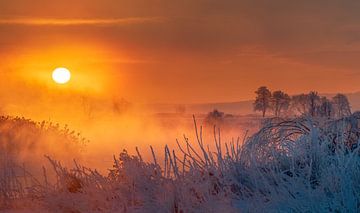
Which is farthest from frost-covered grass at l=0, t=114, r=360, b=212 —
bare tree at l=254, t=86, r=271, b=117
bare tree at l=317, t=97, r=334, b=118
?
bare tree at l=254, t=86, r=271, b=117

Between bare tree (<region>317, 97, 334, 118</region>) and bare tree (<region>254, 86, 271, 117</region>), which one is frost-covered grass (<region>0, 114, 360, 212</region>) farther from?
bare tree (<region>254, 86, 271, 117</region>)

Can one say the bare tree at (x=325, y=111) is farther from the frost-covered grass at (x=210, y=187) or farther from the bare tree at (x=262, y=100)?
the bare tree at (x=262, y=100)

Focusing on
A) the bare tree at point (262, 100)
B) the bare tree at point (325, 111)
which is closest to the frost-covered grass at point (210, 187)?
the bare tree at point (325, 111)

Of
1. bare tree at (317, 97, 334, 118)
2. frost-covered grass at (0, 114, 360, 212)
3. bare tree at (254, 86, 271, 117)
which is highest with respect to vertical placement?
bare tree at (254, 86, 271, 117)

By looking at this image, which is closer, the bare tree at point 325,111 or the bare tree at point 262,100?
the bare tree at point 325,111

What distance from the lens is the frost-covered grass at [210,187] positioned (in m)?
7.94

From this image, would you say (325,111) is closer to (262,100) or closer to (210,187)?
(210,187)

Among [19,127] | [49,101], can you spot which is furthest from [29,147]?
[49,101]

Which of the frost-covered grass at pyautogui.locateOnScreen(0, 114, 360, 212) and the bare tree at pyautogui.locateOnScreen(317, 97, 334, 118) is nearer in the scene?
the frost-covered grass at pyautogui.locateOnScreen(0, 114, 360, 212)

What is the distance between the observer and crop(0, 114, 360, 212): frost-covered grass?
794 cm

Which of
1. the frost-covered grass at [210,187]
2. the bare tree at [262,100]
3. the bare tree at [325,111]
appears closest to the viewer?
the frost-covered grass at [210,187]

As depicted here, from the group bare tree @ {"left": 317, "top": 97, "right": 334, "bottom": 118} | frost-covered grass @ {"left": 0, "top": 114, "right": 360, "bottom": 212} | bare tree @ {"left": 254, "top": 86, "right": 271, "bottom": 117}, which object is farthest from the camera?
bare tree @ {"left": 254, "top": 86, "right": 271, "bottom": 117}

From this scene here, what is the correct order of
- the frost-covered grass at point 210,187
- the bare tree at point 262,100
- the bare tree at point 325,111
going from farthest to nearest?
1. the bare tree at point 262,100
2. the bare tree at point 325,111
3. the frost-covered grass at point 210,187

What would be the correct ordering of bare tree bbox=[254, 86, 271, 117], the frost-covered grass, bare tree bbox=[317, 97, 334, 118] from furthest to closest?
bare tree bbox=[254, 86, 271, 117]
bare tree bbox=[317, 97, 334, 118]
the frost-covered grass
